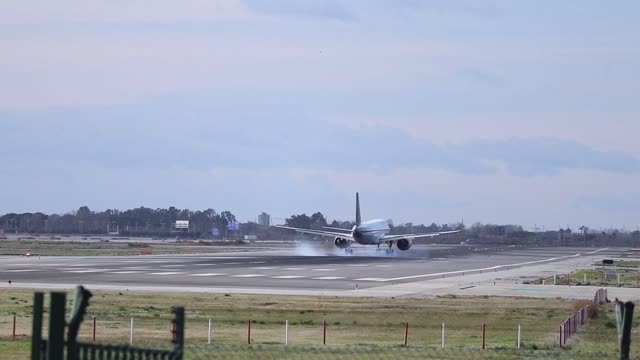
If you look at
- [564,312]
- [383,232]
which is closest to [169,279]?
[564,312]

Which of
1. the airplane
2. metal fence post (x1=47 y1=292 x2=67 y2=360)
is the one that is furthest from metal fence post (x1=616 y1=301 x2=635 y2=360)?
the airplane

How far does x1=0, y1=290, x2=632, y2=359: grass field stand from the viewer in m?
27.7

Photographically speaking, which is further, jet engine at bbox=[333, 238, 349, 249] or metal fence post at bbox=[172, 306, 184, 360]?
jet engine at bbox=[333, 238, 349, 249]

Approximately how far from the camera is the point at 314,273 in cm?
8050

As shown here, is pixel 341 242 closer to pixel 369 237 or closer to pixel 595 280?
pixel 369 237

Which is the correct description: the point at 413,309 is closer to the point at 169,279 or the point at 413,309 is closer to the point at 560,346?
the point at 560,346

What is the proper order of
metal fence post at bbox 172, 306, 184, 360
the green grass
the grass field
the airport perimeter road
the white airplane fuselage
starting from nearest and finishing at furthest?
1. metal fence post at bbox 172, 306, 184, 360
2. the grass field
3. the airport perimeter road
4. the green grass
5. the white airplane fuselage

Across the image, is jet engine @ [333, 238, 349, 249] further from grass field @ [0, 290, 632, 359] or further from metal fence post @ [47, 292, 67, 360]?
metal fence post @ [47, 292, 67, 360]

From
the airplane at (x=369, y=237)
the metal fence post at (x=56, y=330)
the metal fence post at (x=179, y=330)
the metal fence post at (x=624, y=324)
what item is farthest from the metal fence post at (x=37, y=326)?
the airplane at (x=369, y=237)

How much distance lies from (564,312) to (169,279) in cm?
3000

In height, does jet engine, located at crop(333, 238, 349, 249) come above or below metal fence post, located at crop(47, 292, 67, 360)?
above

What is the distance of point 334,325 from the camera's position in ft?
126

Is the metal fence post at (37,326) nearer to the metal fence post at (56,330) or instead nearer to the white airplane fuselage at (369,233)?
the metal fence post at (56,330)

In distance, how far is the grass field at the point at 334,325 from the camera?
27.7 m
